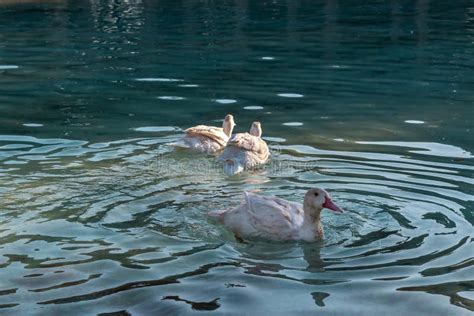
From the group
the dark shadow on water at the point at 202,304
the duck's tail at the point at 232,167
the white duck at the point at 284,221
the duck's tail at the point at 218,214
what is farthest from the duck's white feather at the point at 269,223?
the duck's tail at the point at 232,167

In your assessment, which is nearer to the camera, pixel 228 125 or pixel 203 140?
pixel 203 140

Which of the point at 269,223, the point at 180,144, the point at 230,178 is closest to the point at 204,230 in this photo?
the point at 269,223

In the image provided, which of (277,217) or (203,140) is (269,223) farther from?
(203,140)

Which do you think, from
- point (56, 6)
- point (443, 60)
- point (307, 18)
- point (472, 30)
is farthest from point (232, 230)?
point (56, 6)

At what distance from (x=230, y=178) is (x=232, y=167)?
0.85 ft

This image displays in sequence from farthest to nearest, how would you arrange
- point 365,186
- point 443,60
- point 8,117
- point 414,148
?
point 443,60, point 8,117, point 414,148, point 365,186

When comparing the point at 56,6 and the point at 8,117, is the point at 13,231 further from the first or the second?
the point at 56,6

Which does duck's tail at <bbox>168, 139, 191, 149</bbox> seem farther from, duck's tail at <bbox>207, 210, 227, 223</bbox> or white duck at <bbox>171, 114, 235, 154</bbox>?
duck's tail at <bbox>207, 210, 227, 223</bbox>

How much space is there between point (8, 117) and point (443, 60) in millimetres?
10592

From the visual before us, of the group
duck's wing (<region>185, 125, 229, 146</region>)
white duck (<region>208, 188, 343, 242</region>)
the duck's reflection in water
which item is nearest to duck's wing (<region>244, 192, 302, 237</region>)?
white duck (<region>208, 188, 343, 242</region>)

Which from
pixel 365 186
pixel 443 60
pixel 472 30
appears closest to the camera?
pixel 365 186

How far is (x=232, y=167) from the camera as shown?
12.9m

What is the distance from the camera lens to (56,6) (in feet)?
124

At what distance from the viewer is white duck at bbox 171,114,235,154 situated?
13703 millimetres
